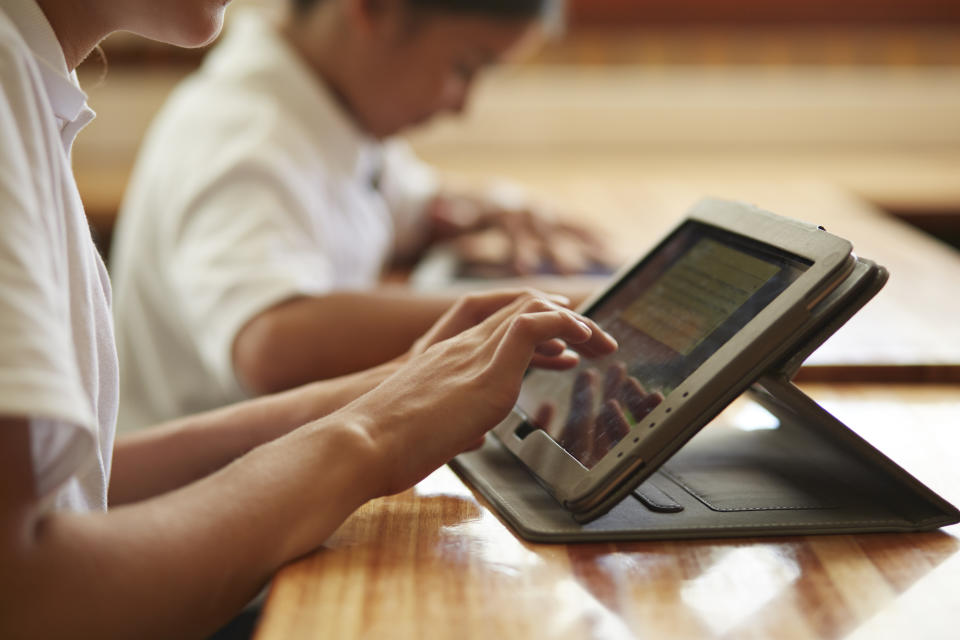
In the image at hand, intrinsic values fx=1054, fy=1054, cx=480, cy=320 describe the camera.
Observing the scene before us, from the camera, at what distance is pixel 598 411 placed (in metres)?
0.72

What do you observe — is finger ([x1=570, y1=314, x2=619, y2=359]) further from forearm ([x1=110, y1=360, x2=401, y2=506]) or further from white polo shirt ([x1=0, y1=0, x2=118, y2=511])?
white polo shirt ([x1=0, y1=0, x2=118, y2=511])

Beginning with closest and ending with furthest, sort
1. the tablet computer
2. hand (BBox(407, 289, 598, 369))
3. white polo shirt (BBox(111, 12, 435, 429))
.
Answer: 1. the tablet computer
2. hand (BBox(407, 289, 598, 369))
3. white polo shirt (BBox(111, 12, 435, 429))

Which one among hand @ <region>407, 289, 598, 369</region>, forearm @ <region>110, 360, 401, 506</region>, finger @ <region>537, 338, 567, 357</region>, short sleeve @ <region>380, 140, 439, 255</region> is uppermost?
finger @ <region>537, 338, 567, 357</region>

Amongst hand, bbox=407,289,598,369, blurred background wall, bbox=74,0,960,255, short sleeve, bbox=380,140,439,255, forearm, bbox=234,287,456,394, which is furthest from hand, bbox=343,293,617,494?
blurred background wall, bbox=74,0,960,255

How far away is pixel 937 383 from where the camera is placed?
3.38 feet

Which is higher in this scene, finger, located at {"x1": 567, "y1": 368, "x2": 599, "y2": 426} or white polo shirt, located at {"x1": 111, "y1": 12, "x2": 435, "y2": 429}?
finger, located at {"x1": 567, "y1": 368, "x2": 599, "y2": 426}

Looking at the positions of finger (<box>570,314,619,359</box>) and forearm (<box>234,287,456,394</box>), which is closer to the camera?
finger (<box>570,314,619,359</box>)

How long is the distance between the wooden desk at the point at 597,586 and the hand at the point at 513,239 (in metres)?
0.93

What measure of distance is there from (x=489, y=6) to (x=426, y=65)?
0.13 meters

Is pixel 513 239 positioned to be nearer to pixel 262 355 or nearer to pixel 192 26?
pixel 262 355

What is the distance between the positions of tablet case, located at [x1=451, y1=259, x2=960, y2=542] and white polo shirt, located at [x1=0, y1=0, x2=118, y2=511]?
27 cm

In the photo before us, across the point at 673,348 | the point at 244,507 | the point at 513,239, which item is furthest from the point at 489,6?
the point at 244,507

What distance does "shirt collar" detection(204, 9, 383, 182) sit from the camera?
1.47 m

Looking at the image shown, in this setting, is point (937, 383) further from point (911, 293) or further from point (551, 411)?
point (551, 411)
